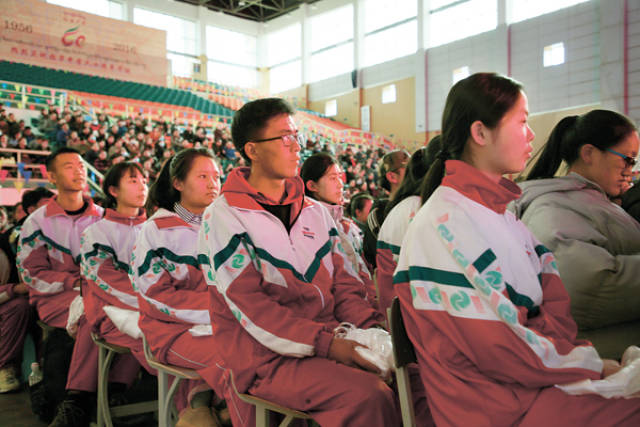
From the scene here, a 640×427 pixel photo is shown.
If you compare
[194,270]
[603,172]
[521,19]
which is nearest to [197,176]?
[194,270]

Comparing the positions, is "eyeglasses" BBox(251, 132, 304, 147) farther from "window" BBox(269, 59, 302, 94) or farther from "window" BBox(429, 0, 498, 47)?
"window" BBox(269, 59, 302, 94)

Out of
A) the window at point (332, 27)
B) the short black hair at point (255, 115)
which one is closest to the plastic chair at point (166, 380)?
the short black hair at point (255, 115)

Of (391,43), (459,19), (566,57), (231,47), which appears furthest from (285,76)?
(566,57)

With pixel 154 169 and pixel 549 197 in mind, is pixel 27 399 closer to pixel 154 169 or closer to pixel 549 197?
pixel 549 197

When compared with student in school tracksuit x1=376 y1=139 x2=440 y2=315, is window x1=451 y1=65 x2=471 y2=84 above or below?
above

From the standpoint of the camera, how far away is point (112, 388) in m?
2.95

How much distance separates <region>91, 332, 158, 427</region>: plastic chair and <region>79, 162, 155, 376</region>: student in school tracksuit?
0.04 metres

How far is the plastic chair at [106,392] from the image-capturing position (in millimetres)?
2525

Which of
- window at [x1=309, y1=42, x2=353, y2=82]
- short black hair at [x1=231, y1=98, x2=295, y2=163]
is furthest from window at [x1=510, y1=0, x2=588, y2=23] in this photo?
short black hair at [x1=231, y1=98, x2=295, y2=163]

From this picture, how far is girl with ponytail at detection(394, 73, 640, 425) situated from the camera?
1.08 m

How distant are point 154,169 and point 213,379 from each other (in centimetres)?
832

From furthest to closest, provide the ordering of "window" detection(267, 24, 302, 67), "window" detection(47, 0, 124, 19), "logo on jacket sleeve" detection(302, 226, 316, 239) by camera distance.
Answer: "window" detection(267, 24, 302, 67)
"window" detection(47, 0, 124, 19)
"logo on jacket sleeve" detection(302, 226, 316, 239)

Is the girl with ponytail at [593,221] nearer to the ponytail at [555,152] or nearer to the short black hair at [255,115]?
the ponytail at [555,152]

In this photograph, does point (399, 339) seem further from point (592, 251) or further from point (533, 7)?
point (533, 7)
